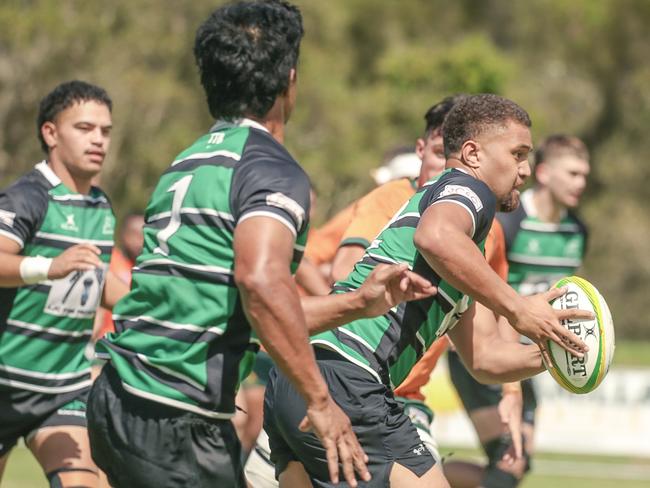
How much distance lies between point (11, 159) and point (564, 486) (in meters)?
19.8

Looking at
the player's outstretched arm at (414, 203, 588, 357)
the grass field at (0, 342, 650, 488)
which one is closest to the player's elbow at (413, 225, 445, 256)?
the player's outstretched arm at (414, 203, 588, 357)

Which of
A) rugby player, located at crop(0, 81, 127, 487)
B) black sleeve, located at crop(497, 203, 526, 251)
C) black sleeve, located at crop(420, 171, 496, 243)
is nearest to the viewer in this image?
black sleeve, located at crop(420, 171, 496, 243)

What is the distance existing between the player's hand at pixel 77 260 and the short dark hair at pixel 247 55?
49.0 inches

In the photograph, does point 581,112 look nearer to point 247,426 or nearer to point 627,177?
point 627,177

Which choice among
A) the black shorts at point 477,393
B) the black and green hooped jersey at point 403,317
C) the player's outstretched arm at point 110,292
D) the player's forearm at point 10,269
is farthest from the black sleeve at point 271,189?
the black shorts at point 477,393

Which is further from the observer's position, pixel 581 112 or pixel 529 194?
pixel 581 112

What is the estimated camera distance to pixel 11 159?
29.0 meters

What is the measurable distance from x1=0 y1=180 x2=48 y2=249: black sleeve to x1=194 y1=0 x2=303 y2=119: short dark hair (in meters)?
1.91

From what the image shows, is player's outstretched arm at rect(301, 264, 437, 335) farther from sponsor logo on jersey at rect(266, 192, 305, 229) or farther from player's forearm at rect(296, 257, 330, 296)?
player's forearm at rect(296, 257, 330, 296)

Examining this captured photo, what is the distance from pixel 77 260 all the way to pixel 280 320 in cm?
172

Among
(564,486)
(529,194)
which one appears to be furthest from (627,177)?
(529,194)

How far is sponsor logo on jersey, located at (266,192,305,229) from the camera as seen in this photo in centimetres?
382

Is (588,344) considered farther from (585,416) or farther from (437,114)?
(585,416)

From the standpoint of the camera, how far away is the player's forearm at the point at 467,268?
4.32 meters
